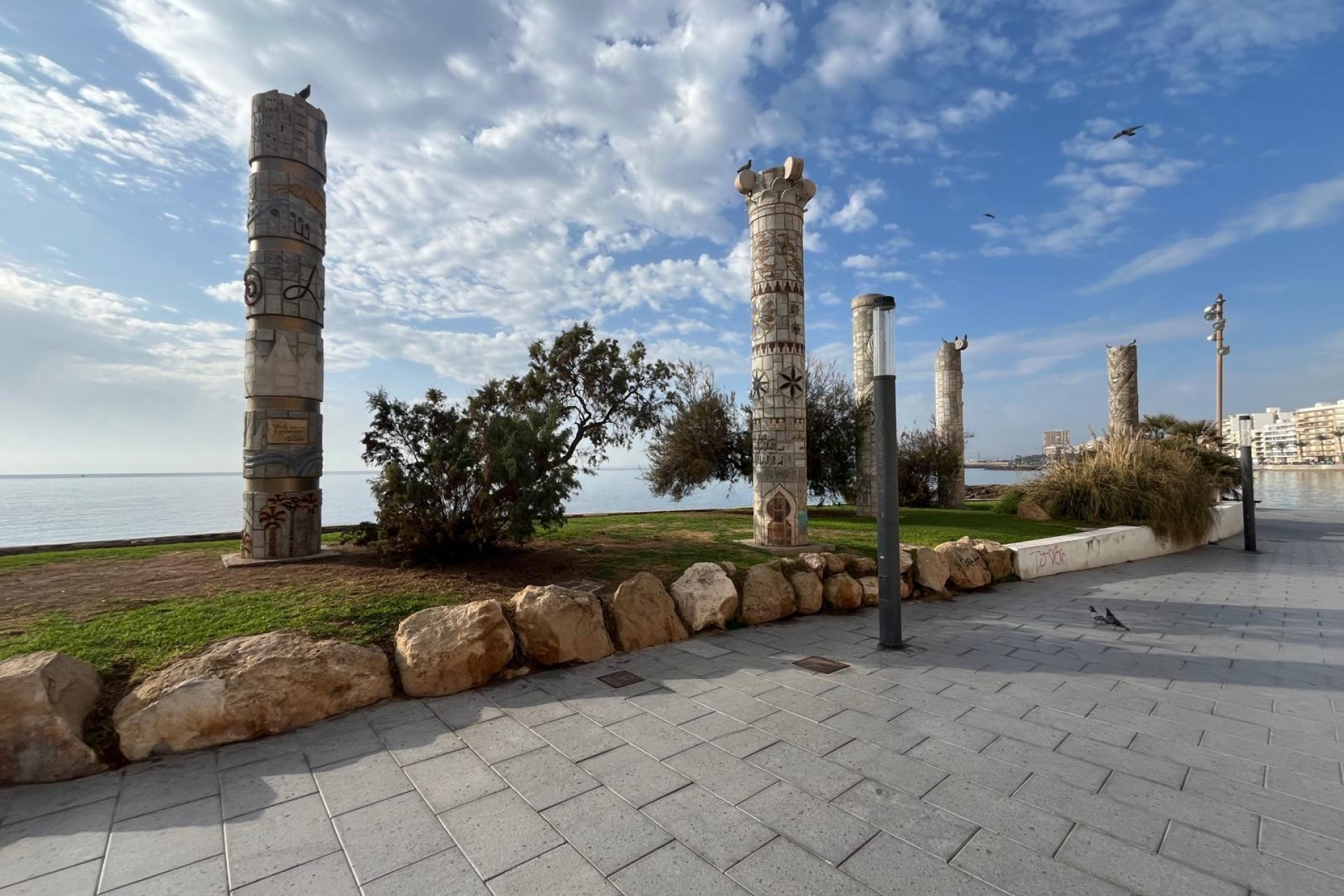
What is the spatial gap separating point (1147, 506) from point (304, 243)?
14821mm

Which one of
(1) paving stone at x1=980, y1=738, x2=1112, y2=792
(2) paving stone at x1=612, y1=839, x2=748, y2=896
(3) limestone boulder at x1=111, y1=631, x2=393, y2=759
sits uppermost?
(3) limestone boulder at x1=111, y1=631, x2=393, y2=759

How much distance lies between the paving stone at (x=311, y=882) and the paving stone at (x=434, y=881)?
77 mm

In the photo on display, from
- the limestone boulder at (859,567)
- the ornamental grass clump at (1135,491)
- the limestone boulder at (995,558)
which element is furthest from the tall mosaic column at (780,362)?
the ornamental grass clump at (1135,491)

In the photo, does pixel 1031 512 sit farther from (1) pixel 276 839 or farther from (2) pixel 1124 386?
(1) pixel 276 839

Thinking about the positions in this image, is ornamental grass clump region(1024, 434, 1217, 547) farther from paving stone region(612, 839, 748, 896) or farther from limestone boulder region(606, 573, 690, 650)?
paving stone region(612, 839, 748, 896)

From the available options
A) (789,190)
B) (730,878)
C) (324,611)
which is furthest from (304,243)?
(730,878)

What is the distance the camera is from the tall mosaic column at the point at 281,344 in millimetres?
6457

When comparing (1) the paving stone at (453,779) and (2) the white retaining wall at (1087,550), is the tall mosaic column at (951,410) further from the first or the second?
(1) the paving stone at (453,779)

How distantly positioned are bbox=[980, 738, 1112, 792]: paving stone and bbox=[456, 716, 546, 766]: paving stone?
7.31 feet

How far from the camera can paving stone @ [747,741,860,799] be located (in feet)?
7.78

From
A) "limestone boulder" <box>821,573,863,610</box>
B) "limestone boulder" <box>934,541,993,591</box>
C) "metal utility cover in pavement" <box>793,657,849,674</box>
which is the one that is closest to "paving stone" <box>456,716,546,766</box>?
"metal utility cover in pavement" <box>793,657,849,674</box>

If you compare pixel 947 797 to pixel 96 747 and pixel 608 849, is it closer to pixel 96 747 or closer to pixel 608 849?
pixel 608 849

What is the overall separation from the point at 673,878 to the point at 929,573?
213 inches

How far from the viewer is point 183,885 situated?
70.9 inches
